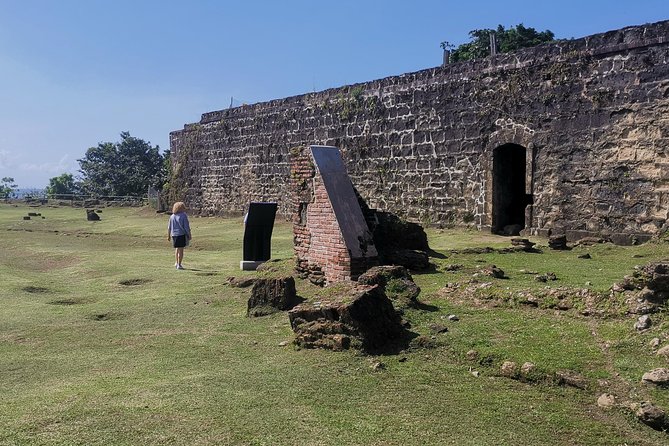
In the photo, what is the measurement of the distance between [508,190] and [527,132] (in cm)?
167

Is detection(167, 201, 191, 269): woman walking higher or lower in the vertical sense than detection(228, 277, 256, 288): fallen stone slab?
higher

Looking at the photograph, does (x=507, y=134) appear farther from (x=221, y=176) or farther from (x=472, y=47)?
(x=472, y=47)

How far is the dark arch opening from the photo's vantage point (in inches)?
526

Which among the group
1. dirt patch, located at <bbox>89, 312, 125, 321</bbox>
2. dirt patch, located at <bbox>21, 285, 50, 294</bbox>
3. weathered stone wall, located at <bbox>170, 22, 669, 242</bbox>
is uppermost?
weathered stone wall, located at <bbox>170, 22, 669, 242</bbox>

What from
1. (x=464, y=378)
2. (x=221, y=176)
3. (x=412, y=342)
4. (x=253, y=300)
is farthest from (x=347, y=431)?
(x=221, y=176)

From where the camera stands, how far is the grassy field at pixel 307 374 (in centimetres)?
364

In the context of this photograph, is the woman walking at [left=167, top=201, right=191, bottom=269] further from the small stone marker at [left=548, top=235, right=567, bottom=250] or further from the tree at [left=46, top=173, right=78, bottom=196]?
the tree at [left=46, top=173, right=78, bottom=196]

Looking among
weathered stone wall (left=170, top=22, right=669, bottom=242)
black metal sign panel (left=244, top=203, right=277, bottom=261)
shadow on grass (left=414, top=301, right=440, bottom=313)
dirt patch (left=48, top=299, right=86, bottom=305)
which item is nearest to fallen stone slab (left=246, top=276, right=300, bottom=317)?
shadow on grass (left=414, top=301, right=440, bottom=313)

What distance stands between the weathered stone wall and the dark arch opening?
0.42ft

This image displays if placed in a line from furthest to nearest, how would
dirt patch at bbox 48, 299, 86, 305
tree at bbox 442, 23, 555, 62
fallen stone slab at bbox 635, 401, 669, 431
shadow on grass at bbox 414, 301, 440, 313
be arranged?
1. tree at bbox 442, 23, 555, 62
2. dirt patch at bbox 48, 299, 86, 305
3. shadow on grass at bbox 414, 301, 440, 313
4. fallen stone slab at bbox 635, 401, 669, 431

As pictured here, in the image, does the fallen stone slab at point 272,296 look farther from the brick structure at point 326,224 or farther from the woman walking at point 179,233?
the woman walking at point 179,233

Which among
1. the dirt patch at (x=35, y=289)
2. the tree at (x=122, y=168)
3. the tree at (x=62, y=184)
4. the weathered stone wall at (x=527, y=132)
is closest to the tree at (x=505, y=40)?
the weathered stone wall at (x=527, y=132)

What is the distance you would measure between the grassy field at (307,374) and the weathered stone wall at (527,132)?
333cm

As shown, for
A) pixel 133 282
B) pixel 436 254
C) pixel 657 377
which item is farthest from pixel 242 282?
pixel 657 377
